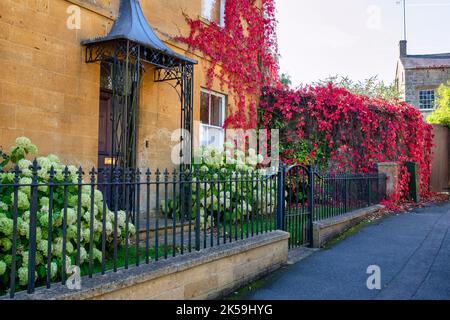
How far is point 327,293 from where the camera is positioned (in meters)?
4.55

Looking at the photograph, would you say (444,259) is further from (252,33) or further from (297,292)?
(252,33)

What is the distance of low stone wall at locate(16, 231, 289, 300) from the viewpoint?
3.17 m

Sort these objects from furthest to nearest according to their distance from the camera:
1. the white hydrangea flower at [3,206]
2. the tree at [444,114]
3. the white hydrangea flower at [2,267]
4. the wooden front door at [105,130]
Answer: the tree at [444,114] → the wooden front door at [105,130] → the white hydrangea flower at [3,206] → the white hydrangea flower at [2,267]

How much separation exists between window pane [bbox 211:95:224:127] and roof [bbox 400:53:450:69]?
78.7 ft

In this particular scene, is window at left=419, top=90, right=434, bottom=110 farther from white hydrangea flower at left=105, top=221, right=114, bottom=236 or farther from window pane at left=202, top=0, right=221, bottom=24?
white hydrangea flower at left=105, top=221, right=114, bottom=236

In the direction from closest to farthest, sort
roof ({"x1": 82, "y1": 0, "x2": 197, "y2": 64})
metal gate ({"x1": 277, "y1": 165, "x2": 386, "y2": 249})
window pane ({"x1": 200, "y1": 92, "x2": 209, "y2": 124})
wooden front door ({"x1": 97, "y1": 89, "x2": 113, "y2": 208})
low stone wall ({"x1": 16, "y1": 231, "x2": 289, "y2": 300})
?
1. low stone wall ({"x1": 16, "y1": 231, "x2": 289, "y2": 300})
2. roof ({"x1": 82, "y1": 0, "x2": 197, "y2": 64})
3. metal gate ({"x1": 277, "y1": 165, "x2": 386, "y2": 249})
4. wooden front door ({"x1": 97, "y1": 89, "x2": 113, "y2": 208})
5. window pane ({"x1": 200, "y1": 92, "x2": 209, "y2": 124})

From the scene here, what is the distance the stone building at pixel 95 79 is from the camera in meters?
5.41

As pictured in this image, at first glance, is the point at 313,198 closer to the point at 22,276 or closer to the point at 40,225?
the point at 40,225

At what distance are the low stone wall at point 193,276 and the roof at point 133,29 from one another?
3.34m

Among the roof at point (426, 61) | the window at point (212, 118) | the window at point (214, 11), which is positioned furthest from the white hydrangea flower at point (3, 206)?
the roof at point (426, 61)

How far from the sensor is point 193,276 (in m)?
4.07

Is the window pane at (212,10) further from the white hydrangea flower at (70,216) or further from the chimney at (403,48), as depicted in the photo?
the chimney at (403,48)

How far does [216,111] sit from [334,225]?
12.9 ft

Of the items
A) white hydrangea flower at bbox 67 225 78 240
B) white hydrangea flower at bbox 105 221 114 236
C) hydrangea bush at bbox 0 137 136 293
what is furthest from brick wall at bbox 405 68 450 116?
white hydrangea flower at bbox 67 225 78 240
